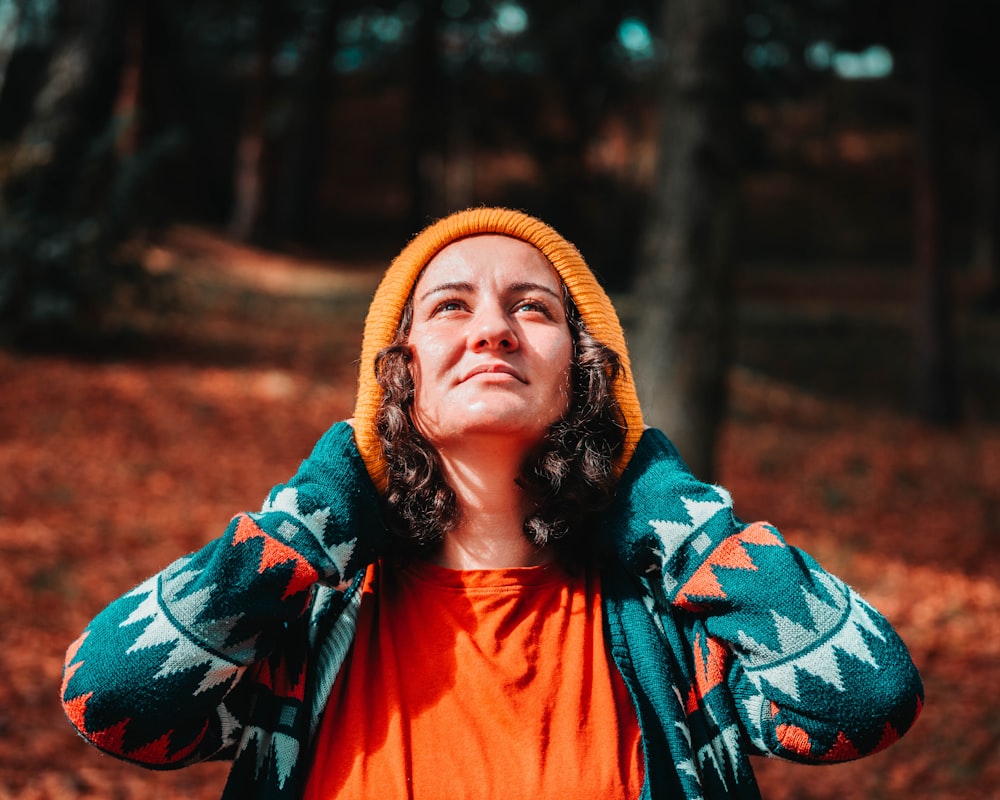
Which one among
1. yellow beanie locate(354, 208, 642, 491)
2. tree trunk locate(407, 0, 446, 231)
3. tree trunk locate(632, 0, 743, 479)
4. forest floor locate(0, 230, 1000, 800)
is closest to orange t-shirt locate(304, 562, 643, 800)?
yellow beanie locate(354, 208, 642, 491)

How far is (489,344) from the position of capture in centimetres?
173

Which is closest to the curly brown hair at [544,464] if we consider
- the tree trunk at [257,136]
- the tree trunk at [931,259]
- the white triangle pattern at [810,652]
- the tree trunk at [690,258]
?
the white triangle pattern at [810,652]

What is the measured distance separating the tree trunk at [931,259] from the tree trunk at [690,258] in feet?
24.1

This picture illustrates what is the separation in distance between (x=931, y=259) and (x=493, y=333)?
11220 mm

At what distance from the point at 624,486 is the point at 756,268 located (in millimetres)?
26356

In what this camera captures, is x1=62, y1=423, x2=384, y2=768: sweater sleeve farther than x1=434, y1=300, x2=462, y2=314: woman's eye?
No

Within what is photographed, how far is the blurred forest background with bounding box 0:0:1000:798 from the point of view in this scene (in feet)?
17.1

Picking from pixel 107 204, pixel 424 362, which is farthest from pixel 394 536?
pixel 107 204

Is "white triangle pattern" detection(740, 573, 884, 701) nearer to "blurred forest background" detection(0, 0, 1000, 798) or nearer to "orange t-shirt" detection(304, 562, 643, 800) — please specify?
"orange t-shirt" detection(304, 562, 643, 800)

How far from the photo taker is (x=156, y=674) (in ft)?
4.95

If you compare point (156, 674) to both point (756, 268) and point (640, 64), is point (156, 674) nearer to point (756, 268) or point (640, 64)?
point (640, 64)

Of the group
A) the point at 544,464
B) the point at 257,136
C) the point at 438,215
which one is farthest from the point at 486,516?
the point at 257,136

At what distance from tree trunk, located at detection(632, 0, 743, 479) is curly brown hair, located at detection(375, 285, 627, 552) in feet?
11.4

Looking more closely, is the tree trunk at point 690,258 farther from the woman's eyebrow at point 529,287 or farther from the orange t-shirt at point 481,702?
the orange t-shirt at point 481,702
